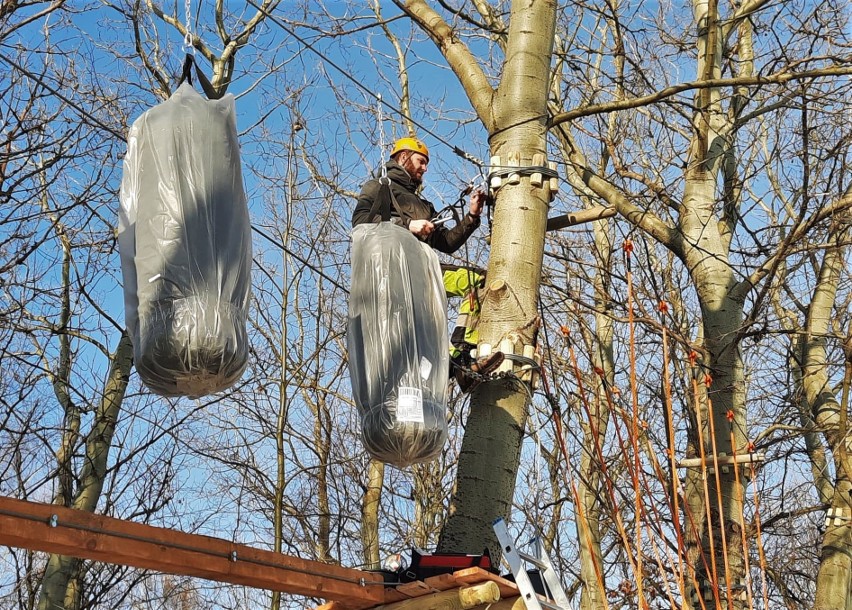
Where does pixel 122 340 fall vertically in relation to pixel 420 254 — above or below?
above

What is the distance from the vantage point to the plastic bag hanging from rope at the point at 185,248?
10.00 ft

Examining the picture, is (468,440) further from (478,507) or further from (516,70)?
(516,70)

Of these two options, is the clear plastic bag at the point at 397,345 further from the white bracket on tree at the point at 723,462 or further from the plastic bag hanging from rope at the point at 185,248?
the white bracket on tree at the point at 723,462

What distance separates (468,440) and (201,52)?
252 inches

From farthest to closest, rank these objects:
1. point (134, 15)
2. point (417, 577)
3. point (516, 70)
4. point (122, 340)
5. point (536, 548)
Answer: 1. point (134, 15)
2. point (122, 340)
3. point (516, 70)
4. point (536, 548)
5. point (417, 577)

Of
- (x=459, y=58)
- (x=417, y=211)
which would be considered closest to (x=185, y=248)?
(x=417, y=211)

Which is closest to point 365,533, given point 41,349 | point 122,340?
point 41,349

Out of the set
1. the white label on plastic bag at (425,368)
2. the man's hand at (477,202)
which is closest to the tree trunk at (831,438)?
the man's hand at (477,202)

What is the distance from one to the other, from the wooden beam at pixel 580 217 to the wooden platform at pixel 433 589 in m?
2.03

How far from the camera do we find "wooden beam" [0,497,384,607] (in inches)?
101

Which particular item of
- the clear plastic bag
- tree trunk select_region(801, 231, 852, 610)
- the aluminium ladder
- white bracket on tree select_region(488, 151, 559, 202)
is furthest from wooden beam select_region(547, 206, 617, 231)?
tree trunk select_region(801, 231, 852, 610)

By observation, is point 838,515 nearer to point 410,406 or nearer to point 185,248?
point 410,406

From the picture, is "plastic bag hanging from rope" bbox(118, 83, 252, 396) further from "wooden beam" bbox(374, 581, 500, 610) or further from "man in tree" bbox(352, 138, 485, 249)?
"man in tree" bbox(352, 138, 485, 249)

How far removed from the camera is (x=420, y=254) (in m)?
4.14
